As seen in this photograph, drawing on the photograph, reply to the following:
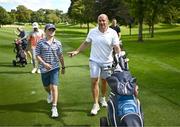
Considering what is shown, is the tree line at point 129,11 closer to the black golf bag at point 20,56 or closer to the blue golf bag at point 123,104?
the black golf bag at point 20,56

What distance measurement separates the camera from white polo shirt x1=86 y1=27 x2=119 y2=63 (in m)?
9.48

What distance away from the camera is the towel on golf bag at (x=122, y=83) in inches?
279

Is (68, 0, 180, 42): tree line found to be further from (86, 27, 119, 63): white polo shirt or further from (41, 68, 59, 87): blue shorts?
(86, 27, 119, 63): white polo shirt

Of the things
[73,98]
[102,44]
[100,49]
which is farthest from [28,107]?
[102,44]

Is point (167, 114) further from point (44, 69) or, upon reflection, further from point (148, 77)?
point (148, 77)

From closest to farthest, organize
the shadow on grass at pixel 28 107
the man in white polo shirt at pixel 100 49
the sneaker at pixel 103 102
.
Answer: the man in white polo shirt at pixel 100 49 < the shadow on grass at pixel 28 107 < the sneaker at pixel 103 102

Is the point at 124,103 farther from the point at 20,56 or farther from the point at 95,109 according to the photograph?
the point at 20,56

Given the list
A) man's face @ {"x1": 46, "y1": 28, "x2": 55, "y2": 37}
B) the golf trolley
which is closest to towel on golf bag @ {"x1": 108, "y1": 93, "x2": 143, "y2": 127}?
the golf trolley

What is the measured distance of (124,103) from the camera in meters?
7.06

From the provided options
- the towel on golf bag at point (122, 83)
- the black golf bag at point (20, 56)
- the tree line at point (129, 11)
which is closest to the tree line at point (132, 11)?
the tree line at point (129, 11)

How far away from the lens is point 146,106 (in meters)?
10.4

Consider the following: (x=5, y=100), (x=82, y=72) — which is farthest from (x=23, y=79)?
(x=5, y=100)

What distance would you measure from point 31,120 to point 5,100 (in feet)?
7.96

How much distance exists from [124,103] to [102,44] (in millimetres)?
2658
